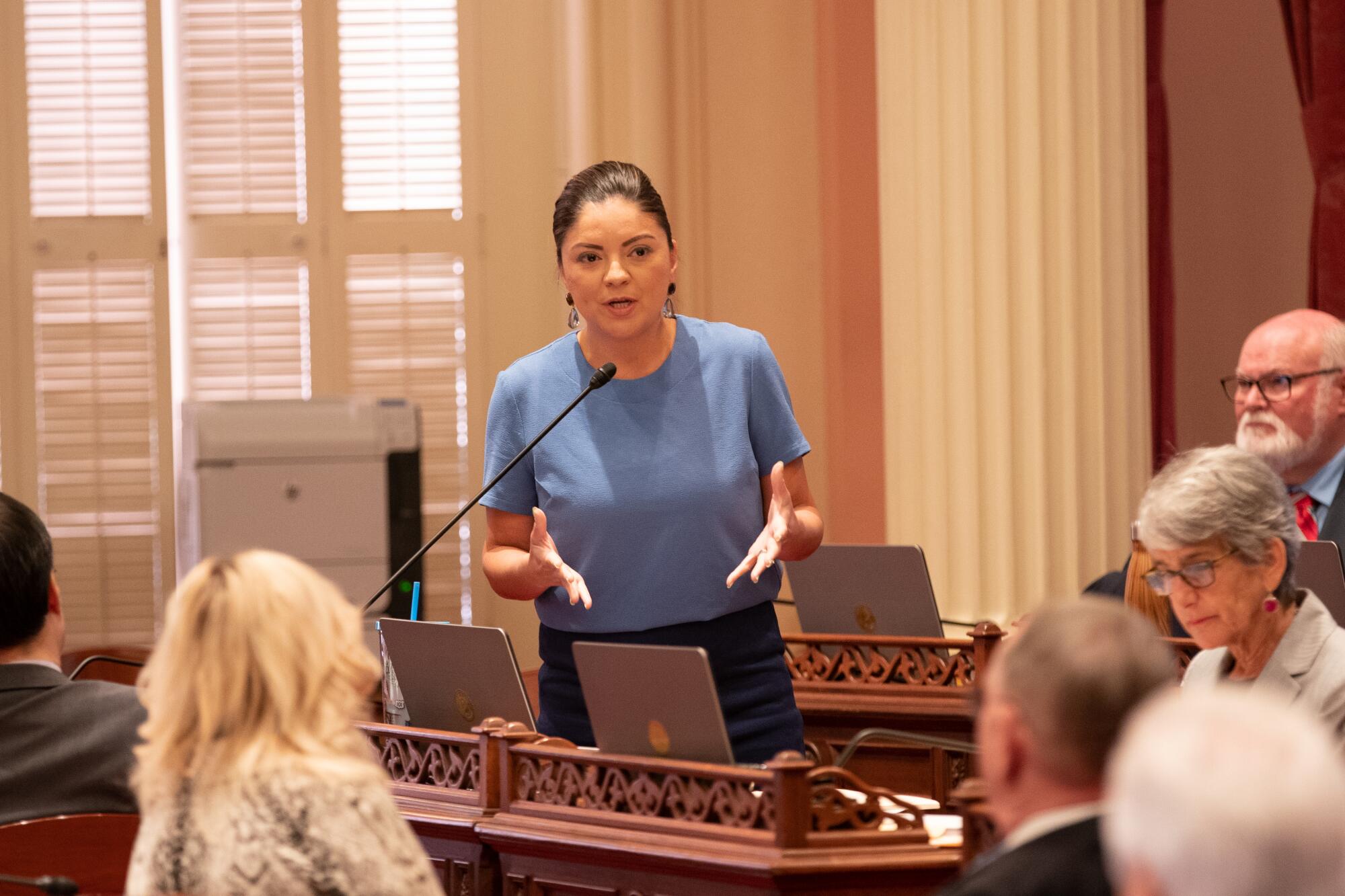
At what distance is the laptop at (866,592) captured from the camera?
8.97 feet

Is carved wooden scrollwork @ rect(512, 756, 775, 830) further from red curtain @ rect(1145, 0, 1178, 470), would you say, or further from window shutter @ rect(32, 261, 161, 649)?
window shutter @ rect(32, 261, 161, 649)

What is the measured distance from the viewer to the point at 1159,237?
15.8 ft

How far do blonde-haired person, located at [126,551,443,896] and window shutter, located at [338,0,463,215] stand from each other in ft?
13.1

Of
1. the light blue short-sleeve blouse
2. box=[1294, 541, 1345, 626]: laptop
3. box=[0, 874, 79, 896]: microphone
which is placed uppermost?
the light blue short-sleeve blouse

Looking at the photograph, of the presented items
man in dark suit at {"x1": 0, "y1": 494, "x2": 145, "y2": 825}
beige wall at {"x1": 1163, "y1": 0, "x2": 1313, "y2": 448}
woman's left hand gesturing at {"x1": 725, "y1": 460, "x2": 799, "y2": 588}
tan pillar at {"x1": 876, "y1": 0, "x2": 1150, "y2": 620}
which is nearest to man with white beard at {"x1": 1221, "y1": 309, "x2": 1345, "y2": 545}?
tan pillar at {"x1": 876, "y1": 0, "x2": 1150, "y2": 620}

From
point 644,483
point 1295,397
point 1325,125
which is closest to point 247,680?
point 644,483

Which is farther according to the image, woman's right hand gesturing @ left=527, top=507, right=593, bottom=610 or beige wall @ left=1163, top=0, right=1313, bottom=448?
beige wall @ left=1163, top=0, right=1313, bottom=448

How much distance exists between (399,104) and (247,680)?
13.6ft

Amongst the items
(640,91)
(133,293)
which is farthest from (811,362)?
(133,293)

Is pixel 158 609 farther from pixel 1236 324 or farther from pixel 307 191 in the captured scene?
pixel 1236 324

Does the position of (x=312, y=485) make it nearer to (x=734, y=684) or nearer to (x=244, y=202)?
(x=244, y=202)

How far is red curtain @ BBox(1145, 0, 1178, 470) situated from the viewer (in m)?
4.73

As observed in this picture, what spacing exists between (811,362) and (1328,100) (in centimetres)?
175

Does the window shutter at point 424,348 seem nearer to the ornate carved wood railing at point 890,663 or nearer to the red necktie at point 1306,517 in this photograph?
the ornate carved wood railing at point 890,663
